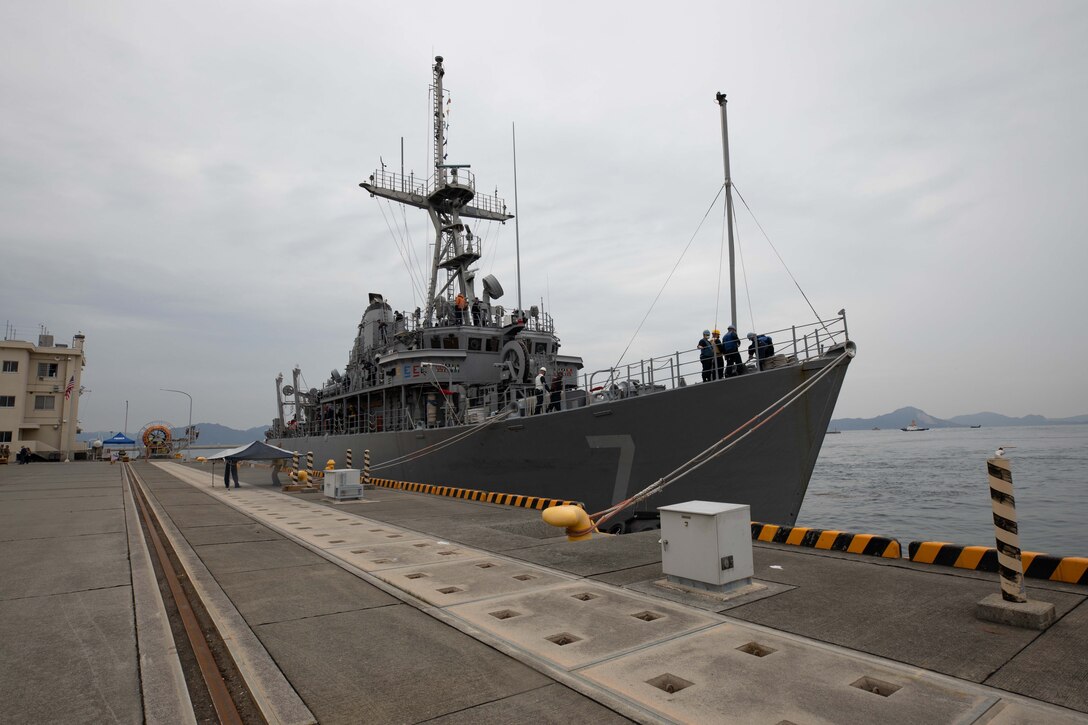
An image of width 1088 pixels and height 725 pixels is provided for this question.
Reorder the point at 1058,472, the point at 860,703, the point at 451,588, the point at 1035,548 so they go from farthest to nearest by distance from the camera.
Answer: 1. the point at 1058,472
2. the point at 1035,548
3. the point at 451,588
4. the point at 860,703

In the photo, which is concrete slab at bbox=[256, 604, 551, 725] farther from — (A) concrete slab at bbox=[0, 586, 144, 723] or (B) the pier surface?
(A) concrete slab at bbox=[0, 586, 144, 723]

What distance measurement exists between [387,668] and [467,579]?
2295mm

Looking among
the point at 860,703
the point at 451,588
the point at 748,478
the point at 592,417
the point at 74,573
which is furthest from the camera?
the point at 592,417

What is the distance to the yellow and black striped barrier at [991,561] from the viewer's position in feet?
16.4

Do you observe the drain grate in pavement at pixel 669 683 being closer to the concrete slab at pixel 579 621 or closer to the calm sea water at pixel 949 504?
the concrete slab at pixel 579 621

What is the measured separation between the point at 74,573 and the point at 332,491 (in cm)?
802

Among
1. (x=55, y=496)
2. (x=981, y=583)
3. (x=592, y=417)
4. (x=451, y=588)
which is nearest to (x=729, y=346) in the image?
(x=592, y=417)

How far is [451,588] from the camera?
5.52m

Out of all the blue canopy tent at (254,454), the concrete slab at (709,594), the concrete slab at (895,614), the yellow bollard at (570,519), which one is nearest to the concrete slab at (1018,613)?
the concrete slab at (895,614)

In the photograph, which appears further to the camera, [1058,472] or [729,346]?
[1058,472]

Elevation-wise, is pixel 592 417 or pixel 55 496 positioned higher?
pixel 592 417

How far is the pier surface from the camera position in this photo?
10.1 feet

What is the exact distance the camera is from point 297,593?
213 inches

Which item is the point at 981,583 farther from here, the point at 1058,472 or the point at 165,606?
the point at 1058,472
